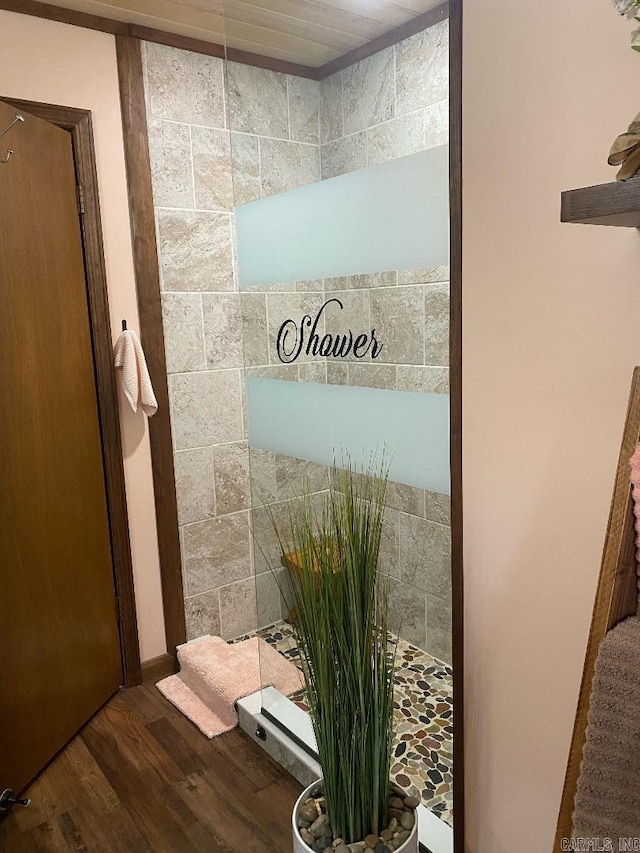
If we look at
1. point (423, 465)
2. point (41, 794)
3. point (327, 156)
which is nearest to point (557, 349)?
point (423, 465)

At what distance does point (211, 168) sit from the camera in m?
2.64

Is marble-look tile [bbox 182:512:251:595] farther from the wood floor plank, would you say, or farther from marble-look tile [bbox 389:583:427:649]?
marble-look tile [bbox 389:583:427:649]

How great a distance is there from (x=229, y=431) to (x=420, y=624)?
111 cm

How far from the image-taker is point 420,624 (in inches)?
92.3

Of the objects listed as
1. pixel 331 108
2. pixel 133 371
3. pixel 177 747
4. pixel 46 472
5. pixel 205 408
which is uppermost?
pixel 331 108

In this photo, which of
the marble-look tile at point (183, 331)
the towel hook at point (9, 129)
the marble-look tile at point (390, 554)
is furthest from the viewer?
the marble-look tile at point (183, 331)

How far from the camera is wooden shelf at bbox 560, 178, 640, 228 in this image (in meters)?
0.76

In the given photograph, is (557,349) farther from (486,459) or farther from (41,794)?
(41,794)

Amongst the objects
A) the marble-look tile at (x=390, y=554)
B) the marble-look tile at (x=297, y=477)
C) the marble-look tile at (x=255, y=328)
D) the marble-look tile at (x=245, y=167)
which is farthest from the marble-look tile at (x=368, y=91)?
the marble-look tile at (x=390, y=554)

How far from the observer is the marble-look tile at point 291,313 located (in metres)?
1.78

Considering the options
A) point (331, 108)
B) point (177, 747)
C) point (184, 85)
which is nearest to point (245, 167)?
point (331, 108)

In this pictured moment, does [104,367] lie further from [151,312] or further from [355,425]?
[355,425]

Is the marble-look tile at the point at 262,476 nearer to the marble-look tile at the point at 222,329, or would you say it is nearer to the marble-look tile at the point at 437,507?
the marble-look tile at the point at 437,507

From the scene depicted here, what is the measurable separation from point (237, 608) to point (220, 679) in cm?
45
